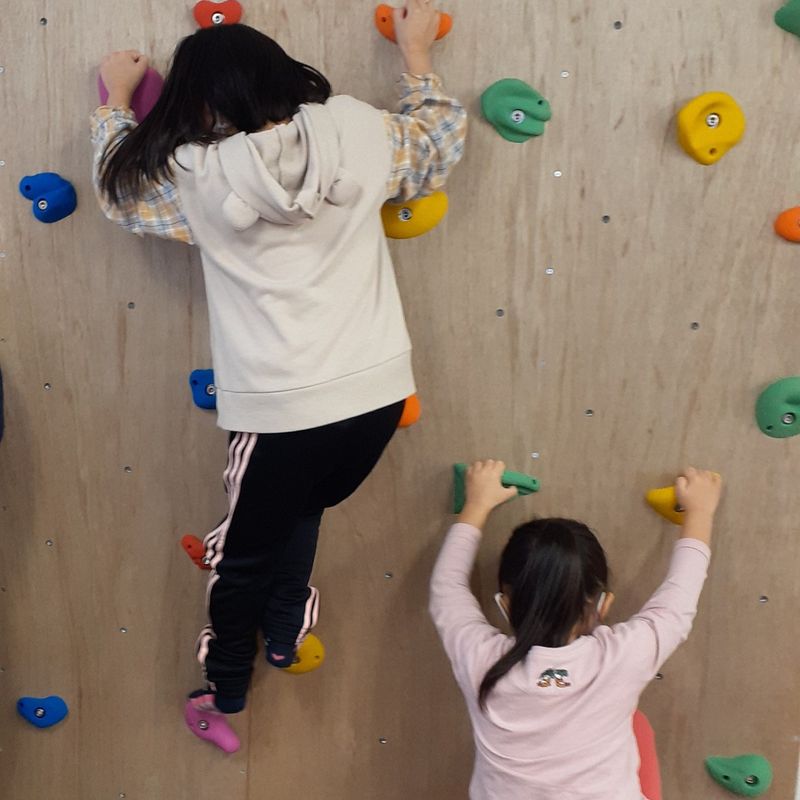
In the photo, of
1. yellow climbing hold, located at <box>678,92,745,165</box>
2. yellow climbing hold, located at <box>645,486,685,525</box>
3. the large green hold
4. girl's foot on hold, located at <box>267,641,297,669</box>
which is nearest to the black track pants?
girl's foot on hold, located at <box>267,641,297,669</box>

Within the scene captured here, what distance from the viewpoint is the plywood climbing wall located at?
1.05 m

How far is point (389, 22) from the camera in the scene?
1.04 m

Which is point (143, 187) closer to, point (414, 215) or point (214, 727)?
point (414, 215)

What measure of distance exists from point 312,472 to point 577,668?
0.37 meters

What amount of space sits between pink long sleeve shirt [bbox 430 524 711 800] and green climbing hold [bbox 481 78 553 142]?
1.90 feet

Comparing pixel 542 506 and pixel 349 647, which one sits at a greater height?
pixel 542 506

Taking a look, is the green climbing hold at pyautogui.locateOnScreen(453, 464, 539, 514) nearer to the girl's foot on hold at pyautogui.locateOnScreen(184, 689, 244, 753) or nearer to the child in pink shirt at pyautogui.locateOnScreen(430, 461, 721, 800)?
the child in pink shirt at pyautogui.locateOnScreen(430, 461, 721, 800)

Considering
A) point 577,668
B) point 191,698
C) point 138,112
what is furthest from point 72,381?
point 577,668

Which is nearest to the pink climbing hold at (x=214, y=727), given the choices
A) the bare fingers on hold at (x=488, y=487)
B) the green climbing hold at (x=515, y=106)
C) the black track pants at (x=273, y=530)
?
the black track pants at (x=273, y=530)

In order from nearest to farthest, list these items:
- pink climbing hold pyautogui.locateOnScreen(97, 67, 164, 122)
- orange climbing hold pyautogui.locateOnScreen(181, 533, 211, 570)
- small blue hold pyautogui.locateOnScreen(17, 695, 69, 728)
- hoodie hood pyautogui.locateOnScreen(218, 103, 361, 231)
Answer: hoodie hood pyautogui.locateOnScreen(218, 103, 361, 231)
pink climbing hold pyautogui.locateOnScreen(97, 67, 164, 122)
orange climbing hold pyautogui.locateOnScreen(181, 533, 211, 570)
small blue hold pyautogui.locateOnScreen(17, 695, 69, 728)

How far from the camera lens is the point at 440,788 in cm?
129

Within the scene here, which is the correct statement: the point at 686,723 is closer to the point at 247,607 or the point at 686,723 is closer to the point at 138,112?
the point at 247,607

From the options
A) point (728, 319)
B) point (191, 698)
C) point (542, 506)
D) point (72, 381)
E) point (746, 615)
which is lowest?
point (191, 698)

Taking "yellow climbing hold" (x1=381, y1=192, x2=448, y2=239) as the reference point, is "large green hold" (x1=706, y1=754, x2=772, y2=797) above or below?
below
